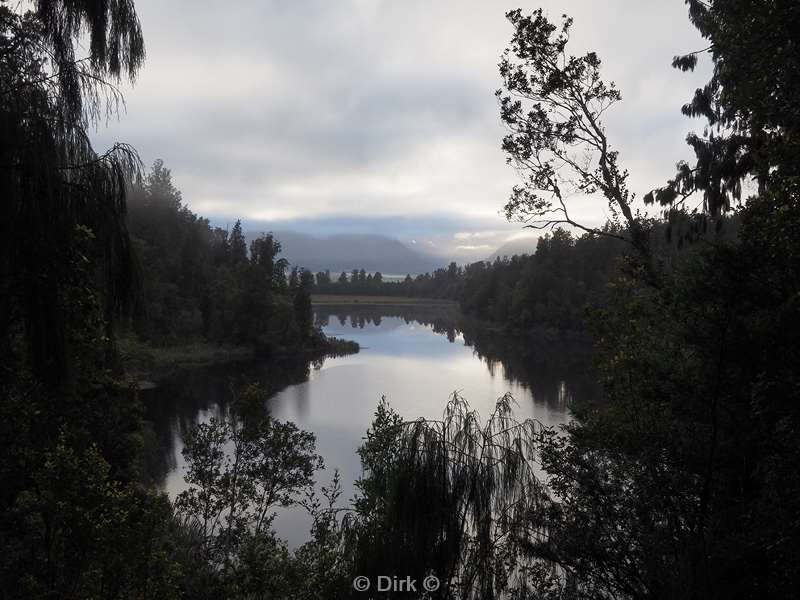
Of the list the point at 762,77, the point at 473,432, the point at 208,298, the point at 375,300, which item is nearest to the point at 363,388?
the point at 208,298

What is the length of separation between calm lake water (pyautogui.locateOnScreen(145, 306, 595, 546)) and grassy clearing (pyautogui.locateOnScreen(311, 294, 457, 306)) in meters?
62.5

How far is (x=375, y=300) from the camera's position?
421 ft

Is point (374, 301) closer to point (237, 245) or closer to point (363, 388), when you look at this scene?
point (237, 245)

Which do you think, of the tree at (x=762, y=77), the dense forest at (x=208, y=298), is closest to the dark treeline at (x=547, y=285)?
the dense forest at (x=208, y=298)

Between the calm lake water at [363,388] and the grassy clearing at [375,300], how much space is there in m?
62.5

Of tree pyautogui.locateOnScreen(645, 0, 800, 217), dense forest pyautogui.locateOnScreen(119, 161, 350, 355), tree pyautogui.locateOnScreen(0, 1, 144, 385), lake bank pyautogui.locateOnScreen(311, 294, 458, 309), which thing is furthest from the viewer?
lake bank pyautogui.locateOnScreen(311, 294, 458, 309)

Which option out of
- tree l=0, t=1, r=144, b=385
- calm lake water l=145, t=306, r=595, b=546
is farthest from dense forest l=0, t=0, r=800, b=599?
calm lake water l=145, t=306, r=595, b=546

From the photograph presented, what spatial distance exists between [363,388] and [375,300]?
97827mm

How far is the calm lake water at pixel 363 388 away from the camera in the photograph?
18703mm

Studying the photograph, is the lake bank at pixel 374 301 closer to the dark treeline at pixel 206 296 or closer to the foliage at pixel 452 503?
the dark treeline at pixel 206 296

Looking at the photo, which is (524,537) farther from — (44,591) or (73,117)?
(73,117)

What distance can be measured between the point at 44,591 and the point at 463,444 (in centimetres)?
305

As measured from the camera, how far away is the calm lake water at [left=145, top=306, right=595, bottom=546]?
18.7 meters

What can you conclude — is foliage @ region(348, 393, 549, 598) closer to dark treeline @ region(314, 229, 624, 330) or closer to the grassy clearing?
dark treeline @ region(314, 229, 624, 330)
